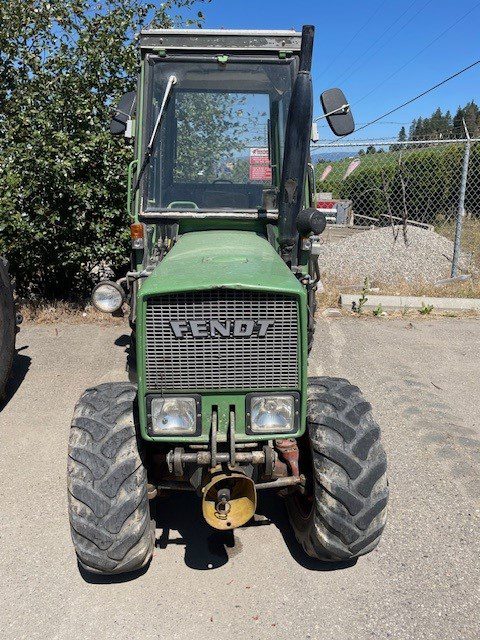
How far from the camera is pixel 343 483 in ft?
9.14

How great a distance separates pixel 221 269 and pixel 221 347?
15.5 inches

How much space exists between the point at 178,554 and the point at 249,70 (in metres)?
3.22

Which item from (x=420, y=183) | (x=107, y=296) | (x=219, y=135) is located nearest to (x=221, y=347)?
(x=107, y=296)

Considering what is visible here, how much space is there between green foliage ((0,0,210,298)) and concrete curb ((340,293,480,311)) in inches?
130

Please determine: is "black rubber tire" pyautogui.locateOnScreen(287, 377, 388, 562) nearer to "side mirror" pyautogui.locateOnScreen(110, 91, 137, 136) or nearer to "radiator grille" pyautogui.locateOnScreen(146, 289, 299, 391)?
"radiator grille" pyautogui.locateOnScreen(146, 289, 299, 391)

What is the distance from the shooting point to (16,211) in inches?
269

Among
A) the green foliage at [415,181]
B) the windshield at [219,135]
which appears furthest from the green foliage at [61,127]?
the green foliage at [415,181]

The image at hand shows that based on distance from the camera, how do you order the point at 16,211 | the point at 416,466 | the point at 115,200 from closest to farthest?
1. the point at 416,466
2. the point at 16,211
3. the point at 115,200

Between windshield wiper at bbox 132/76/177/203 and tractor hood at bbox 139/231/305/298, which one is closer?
tractor hood at bbox 139/231/305/298

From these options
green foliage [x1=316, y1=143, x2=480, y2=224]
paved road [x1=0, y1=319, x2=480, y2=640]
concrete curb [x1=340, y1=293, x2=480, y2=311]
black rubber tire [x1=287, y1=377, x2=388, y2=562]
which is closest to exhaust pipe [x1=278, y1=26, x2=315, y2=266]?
black rubber tire [x1=287, y1=377, x2=388, y2=562]

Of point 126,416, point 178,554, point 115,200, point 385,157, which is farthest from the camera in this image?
point 385,157

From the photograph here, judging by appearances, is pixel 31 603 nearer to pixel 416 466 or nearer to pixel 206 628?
pixel 206 628

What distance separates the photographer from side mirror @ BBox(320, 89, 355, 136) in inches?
151

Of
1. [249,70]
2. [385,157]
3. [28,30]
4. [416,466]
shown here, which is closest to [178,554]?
[416,466]
